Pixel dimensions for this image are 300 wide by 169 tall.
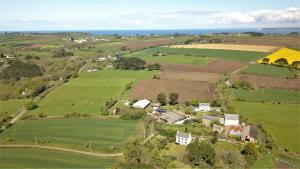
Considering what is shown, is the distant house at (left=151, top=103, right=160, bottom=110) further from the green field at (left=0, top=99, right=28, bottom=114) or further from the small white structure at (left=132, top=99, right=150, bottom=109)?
the green field at (left=0, top=99, right=28, bottom=114)

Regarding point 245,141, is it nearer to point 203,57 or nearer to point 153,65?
point 153,65

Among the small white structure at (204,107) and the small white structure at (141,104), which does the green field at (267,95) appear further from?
the small white structure at (141,104)

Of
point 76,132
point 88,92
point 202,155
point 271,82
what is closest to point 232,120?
point 202,155

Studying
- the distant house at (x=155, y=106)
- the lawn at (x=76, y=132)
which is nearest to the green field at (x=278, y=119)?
the distant house at (x=155, y=106)

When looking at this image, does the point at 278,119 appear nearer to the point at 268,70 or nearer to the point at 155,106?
the point at 155,106

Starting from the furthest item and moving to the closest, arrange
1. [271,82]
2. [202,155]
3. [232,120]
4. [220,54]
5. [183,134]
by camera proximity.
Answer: [220,54], [271,82], [232,120], [183,134], [202,155]

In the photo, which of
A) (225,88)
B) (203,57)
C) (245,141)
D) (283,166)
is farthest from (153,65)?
(283,166)

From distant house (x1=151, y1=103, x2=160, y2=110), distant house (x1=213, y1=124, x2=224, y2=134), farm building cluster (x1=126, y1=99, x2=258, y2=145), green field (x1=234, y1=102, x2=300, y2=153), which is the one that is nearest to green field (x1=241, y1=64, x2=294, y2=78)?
green field (x1=234, y1=102, x2=300, y2=153)
